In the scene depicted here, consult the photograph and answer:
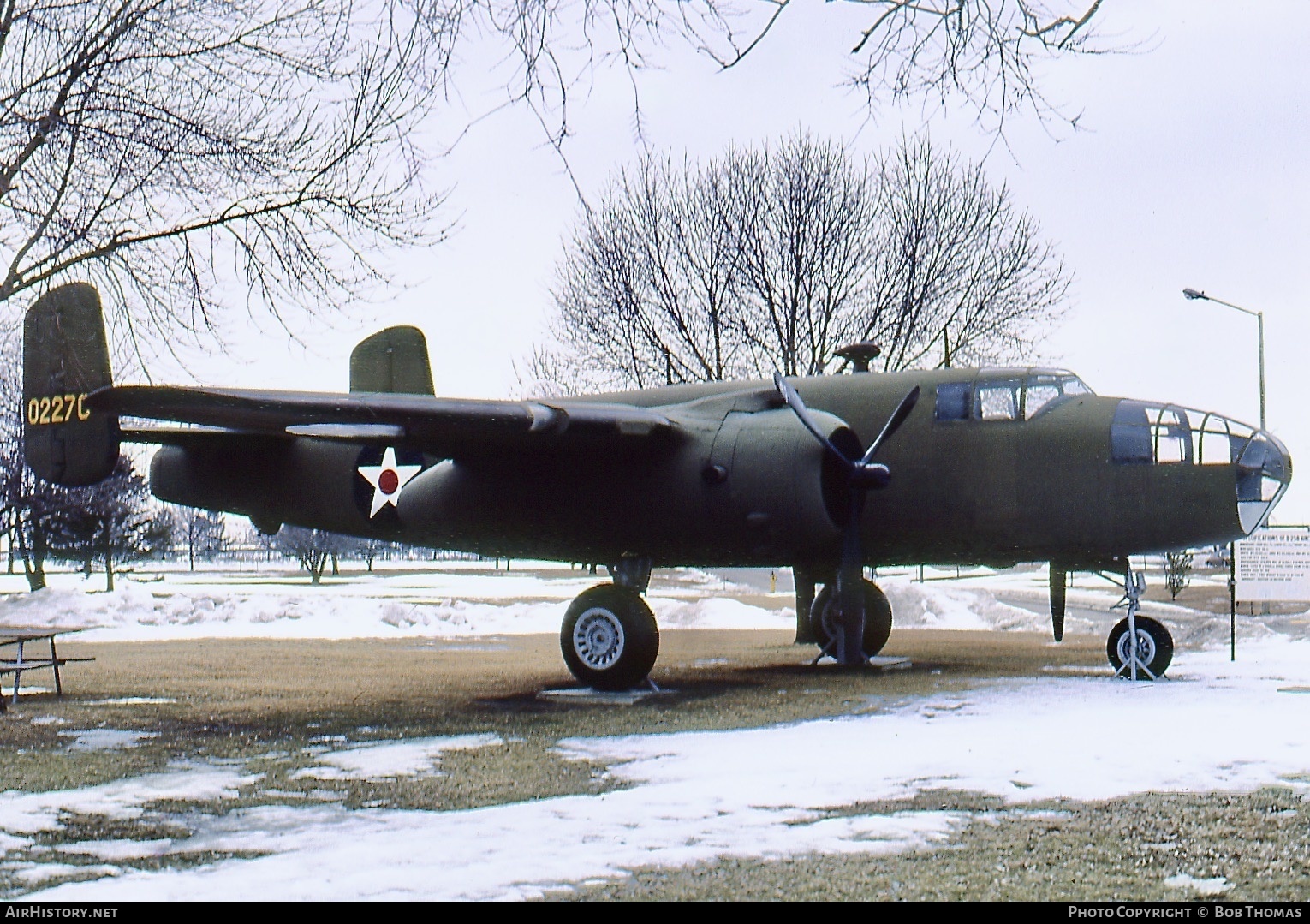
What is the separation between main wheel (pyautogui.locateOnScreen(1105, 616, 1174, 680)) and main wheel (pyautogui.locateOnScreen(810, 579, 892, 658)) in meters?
3.89

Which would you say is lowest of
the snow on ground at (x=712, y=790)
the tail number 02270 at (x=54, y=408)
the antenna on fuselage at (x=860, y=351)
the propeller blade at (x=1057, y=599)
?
the snow on ground at (x=712, y=790)

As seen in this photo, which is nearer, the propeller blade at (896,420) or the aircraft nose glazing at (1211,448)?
the propeller blade at (896,420)

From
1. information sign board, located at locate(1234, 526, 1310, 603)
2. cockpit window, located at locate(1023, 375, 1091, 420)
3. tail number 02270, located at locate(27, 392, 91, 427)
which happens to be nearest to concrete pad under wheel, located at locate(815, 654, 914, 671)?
cockpit window, located at locate(1023, 375, 1091, 420)

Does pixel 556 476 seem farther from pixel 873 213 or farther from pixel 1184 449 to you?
pixel 873 213

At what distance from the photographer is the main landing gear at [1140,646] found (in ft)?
46.1

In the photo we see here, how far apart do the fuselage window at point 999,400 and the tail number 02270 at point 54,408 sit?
9265mm

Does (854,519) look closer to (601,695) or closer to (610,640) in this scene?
(610,640)

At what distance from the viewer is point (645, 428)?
1304 centimetres

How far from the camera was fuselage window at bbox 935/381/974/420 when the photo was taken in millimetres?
13969

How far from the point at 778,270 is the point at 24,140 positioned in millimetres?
19039

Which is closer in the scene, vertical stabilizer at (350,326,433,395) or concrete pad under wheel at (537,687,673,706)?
concrete pad under wheel at (537,687,673,706)

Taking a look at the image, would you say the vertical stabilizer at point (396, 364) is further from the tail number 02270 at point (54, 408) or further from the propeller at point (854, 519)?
the propeller at point (854, 519)

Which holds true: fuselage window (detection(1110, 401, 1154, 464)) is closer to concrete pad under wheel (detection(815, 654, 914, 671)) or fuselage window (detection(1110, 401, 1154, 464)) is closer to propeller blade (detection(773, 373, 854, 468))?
propeller blade (detection(773, 373, 854, 468))

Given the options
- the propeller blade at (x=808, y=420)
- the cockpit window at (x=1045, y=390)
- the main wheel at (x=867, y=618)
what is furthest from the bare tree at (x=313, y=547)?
the cockpit window at (x=1045, y=390)
